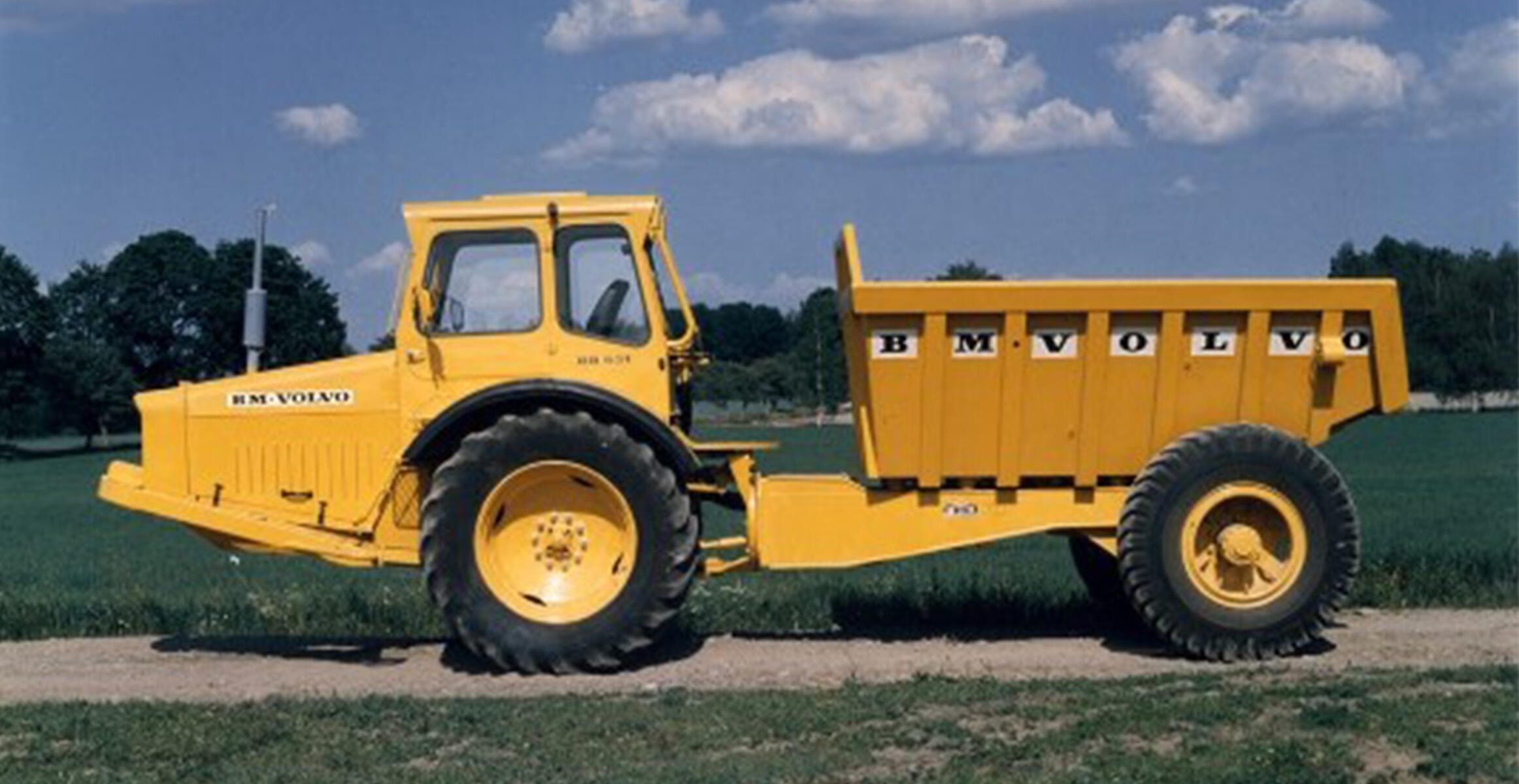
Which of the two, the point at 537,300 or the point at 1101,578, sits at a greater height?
the point at 537,300

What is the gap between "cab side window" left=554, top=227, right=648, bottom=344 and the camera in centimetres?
Answer: 1195

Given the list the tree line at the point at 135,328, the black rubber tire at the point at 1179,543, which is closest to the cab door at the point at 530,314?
the black rubber tire at the point at 1179,543

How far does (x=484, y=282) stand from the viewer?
1205cm

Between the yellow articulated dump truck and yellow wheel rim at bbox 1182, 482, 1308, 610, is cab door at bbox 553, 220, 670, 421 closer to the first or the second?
the yellow articulated dump truck

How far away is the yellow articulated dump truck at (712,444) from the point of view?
456 inches

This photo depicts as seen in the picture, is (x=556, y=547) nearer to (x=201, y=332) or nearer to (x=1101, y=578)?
(x=1101, y=578)

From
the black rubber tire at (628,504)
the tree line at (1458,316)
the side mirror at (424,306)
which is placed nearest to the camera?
the black rubber tire at (628,504)

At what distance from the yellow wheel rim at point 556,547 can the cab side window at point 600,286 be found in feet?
3.13

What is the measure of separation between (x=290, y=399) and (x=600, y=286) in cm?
204

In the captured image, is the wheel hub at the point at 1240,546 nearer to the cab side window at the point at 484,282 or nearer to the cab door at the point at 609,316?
the cab door at the point at 609,316

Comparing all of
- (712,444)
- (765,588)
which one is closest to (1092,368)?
(712,444)

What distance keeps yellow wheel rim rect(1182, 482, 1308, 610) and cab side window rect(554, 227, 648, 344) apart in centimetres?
352

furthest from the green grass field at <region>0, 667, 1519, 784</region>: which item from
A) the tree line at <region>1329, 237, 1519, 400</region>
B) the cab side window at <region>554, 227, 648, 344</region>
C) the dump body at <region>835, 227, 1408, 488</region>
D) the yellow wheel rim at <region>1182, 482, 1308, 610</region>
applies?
the tree line at <region>1329, 237, 1519, 400</region>

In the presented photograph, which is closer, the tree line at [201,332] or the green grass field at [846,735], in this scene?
the green grass field at [846,735]
